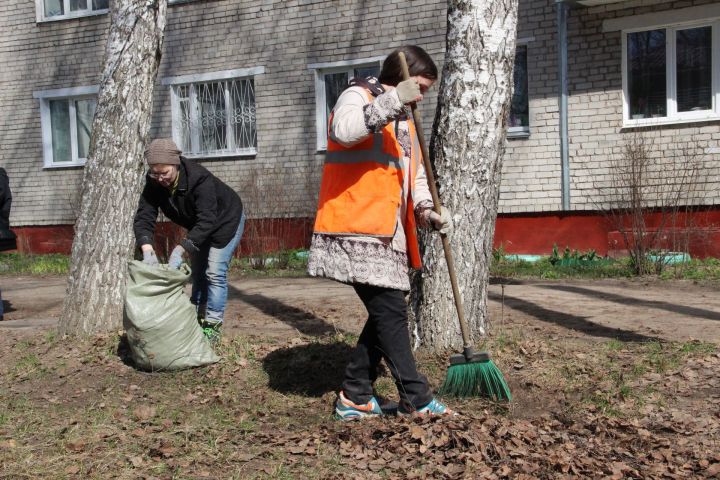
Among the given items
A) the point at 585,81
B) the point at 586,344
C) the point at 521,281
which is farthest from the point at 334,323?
→ the point at 585,81

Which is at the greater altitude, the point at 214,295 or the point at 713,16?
the point at 713,16

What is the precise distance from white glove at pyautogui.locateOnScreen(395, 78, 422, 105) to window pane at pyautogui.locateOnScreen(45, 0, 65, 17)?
540 inches

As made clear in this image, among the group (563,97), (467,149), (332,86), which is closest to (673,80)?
(563,97)

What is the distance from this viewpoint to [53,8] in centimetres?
1554

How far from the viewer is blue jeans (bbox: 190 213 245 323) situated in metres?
5.59

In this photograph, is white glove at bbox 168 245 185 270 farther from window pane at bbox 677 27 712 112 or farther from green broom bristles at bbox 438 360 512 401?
window pane at bbox 677 27 712 112

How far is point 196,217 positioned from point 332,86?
8175 millimetres

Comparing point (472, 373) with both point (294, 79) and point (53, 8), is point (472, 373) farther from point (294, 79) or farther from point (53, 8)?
point (53, 8)

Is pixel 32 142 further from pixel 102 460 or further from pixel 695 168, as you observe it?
pixel 102 460

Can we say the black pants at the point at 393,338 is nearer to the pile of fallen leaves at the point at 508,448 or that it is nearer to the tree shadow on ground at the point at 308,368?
the pile of fallen leaves at the point at 508,448

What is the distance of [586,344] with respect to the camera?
5.22 meters

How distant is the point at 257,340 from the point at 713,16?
7.74 m

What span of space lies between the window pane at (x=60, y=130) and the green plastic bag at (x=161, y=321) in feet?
37.6

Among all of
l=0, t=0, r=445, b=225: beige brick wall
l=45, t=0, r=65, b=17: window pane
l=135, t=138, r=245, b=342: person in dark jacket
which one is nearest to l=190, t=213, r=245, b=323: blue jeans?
l=135, t=138, r=245, b=342: person in dark jacket
